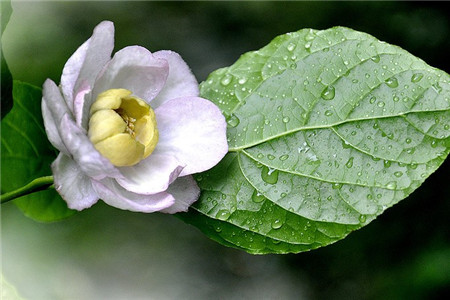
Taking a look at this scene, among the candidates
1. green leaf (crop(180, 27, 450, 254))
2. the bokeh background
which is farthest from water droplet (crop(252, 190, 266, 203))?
the bokeh background

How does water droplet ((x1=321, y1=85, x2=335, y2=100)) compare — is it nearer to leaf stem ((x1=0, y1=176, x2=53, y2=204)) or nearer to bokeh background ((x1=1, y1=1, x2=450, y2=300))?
leaf stem ((x1=0, y1=176, x2=53, y2=204))

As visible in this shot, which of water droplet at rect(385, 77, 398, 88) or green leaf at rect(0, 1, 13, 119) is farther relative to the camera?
water droplet at rect(385, 77, 398, 88)

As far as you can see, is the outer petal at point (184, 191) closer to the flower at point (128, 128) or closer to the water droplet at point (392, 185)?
the flower at point (128, 128)

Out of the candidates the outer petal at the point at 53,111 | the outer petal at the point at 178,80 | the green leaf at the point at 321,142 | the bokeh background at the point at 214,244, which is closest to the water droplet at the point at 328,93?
the green leaf at the point at 321,142

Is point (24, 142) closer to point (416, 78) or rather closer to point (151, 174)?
point (151, 174)

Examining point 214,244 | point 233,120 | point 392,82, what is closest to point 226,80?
point 233,120
